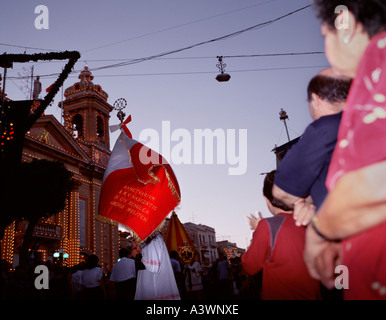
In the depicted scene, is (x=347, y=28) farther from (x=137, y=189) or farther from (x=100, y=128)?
(x=100, y=128)

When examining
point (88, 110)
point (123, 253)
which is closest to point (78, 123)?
point (88, 110)

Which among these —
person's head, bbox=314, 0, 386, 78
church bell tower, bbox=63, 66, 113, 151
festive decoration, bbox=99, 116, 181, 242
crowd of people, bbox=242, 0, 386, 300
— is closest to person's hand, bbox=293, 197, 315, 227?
crowd of people, bbox=242, 0, 386, 300

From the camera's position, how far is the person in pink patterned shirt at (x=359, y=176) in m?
0.82

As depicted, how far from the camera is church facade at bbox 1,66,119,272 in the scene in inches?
903

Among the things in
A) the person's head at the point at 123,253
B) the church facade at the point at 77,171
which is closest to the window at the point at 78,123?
the church facade at the point at 77,171

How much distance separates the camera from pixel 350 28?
106cm

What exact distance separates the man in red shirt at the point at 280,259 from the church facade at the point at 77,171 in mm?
20603

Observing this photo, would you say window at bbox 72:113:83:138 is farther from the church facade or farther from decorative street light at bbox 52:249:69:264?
decorative street light at bbox 52:249:69:264

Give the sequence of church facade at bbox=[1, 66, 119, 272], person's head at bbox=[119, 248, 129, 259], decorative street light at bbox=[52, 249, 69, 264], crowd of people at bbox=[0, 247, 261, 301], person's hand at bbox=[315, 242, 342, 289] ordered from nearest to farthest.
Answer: person's hand at bbox=[315, 242, 342, 289]
crowd of people at bbox=[0, 247, 261, 301]
person's head at bbox=[119, 248, 129, 259]
decorative street light at bbox=[52, 249, 69, 264]
church facade at bbox=[1, 66, 119, 272]

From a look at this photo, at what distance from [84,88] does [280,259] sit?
104ft

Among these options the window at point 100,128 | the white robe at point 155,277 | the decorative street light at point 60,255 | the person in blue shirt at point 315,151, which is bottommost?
the decorative street light at point 60,255

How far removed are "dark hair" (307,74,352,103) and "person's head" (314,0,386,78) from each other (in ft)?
1.41
